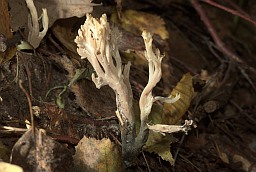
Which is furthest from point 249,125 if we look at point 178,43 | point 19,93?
point 19,93

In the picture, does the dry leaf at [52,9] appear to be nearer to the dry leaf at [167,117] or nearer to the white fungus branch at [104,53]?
the white fungus branch at [104,53]

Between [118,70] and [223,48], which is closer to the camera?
[118,70]

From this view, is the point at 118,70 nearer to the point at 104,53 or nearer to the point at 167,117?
the point at 104,53

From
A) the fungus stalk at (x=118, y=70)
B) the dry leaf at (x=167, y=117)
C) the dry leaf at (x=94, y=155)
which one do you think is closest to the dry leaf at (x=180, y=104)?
the dry leaf at (x=167, y=117)

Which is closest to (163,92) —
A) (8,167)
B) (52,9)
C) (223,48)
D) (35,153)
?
(223,48)

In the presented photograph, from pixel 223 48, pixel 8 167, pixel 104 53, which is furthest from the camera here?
pixel 223 48

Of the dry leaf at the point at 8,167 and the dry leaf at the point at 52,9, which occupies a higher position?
the dry leaf at the point at 52,9
